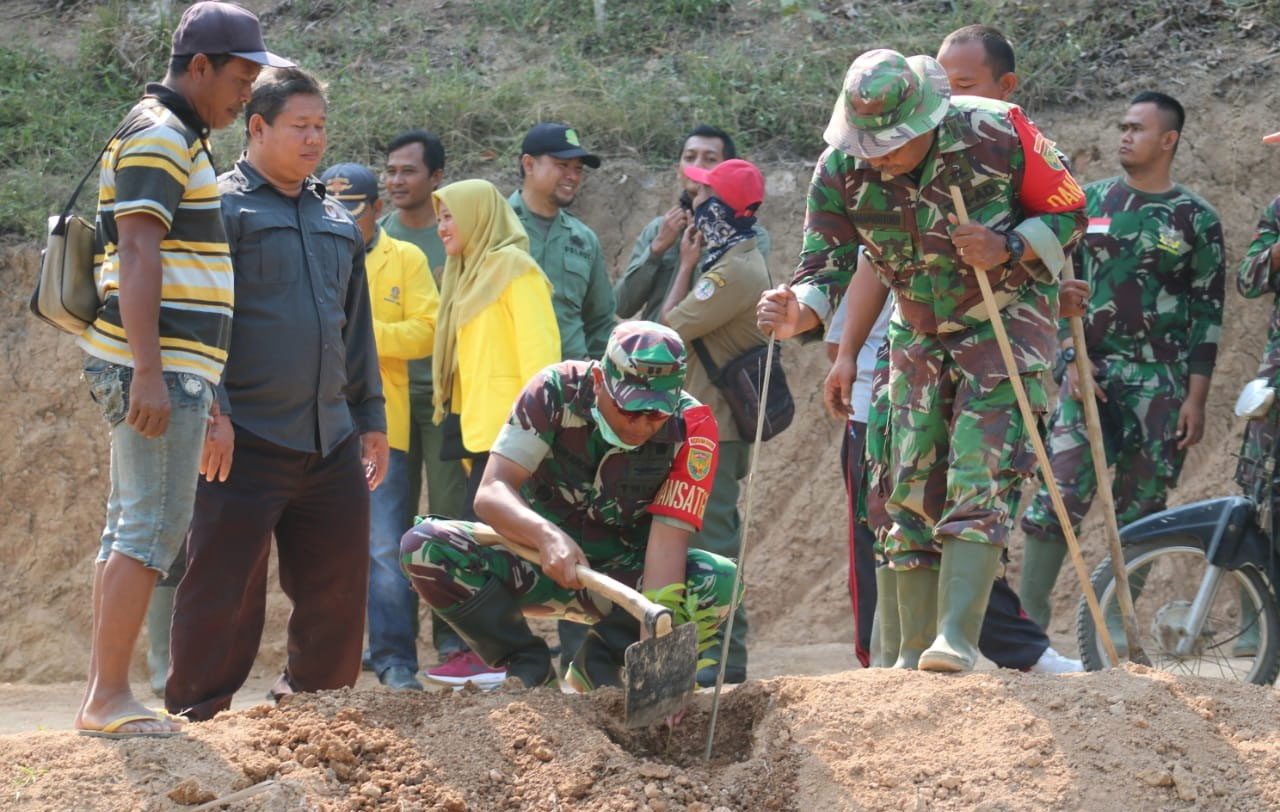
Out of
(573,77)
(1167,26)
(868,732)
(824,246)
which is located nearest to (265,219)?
(824,246)

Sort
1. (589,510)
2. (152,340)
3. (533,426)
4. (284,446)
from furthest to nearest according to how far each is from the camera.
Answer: (589,510) → (533,426) → (284,446) → (152,340)

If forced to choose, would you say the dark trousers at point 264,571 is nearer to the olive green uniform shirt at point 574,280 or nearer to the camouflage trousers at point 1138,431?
the olive green uniform shirt at point 574,280

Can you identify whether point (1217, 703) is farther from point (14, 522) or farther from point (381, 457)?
point (14, 522)

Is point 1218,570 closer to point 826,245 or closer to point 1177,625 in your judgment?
point 1177,625

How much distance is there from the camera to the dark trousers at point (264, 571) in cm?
460

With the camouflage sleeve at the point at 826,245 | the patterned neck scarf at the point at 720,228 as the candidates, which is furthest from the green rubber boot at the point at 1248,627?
the patterned neck scarf at the point at 720,228

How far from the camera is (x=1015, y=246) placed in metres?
4.35

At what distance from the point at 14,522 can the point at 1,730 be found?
2188 mm

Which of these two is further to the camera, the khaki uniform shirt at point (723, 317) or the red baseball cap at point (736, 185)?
the red baseball cap at point (736, 185)

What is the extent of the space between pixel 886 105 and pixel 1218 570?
2.67 metres

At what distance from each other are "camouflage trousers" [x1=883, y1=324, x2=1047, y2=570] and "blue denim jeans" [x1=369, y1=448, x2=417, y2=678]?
2.46m

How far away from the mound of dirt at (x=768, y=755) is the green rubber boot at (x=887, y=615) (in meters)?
0.58

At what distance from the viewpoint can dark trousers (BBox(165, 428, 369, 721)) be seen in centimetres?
460

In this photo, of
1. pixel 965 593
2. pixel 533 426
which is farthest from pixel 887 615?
pixel 533 426
